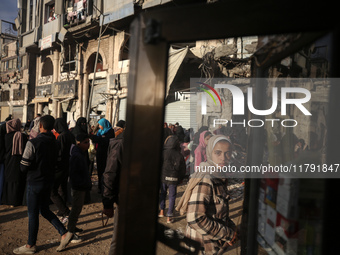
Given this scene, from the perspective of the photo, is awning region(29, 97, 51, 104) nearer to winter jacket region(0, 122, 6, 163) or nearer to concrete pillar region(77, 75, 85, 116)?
concrete pillar region(77, 75, 85, 116)

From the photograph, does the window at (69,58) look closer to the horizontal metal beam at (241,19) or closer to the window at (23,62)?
the window at (23,62)

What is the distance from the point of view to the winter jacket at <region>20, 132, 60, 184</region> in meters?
3.03

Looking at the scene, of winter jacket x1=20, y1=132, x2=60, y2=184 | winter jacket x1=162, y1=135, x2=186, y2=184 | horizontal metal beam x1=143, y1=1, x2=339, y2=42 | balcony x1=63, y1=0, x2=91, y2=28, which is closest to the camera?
horizontal metal beam x1=143, y1=1, x2=339, y2=42

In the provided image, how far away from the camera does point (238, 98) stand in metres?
1.58

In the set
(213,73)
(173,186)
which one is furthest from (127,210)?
(213,73)

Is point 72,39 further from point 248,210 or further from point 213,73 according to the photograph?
point 248,210

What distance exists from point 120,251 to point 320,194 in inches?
30.1

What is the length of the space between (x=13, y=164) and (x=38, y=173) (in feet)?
6.26

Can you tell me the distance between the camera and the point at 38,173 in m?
3.12

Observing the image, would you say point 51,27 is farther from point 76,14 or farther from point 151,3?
point 151,3

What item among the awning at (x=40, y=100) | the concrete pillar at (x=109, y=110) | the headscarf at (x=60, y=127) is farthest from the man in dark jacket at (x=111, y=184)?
the awning at (x=40, y=100)

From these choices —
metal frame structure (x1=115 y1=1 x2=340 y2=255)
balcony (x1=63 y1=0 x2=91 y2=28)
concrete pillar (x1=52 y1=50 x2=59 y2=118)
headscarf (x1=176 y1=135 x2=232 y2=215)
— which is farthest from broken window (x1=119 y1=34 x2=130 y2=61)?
metal frame structure (x1=115 y1=1 x2=340 y2=255)

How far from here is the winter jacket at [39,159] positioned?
119 inches

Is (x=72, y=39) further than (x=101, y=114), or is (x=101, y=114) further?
(x=72, y=39)
